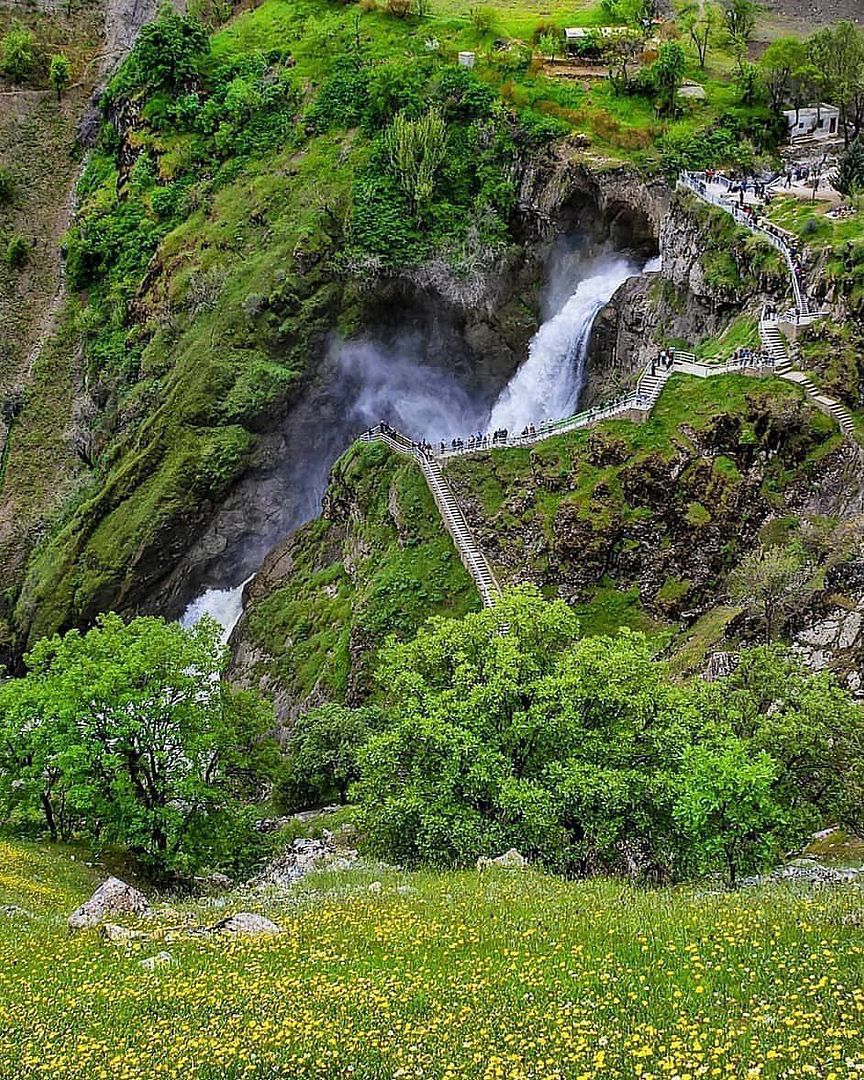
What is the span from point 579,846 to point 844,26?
73609 millimetres

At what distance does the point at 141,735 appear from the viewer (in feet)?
92.4

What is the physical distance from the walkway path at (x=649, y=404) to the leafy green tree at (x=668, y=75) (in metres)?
25.0

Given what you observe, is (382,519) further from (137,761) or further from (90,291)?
(90,291)

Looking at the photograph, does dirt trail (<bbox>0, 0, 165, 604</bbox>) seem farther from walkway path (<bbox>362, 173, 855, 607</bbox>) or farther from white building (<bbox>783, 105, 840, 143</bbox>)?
white building (<bbox>783, 105, 840, 143</bbox>)

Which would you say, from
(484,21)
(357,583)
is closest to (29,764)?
(357,583)

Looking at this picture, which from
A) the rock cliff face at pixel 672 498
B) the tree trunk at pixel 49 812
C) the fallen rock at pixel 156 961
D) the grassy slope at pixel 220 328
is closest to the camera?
the fallen rock at pixel 156 961

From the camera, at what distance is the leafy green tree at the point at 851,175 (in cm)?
5456

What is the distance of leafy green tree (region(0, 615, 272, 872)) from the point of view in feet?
90.6

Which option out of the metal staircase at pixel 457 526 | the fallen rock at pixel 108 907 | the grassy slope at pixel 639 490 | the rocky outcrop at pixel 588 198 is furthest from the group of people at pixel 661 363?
the fallen rock at pixel 108 907

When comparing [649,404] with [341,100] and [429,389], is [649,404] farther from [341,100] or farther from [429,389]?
[341,100]

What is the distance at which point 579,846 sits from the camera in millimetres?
22734

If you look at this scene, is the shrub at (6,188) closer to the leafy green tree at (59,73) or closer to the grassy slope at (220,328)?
the leafy green tree at (59,73)

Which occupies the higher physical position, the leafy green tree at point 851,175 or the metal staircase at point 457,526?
the leafy green tree at point 851,175

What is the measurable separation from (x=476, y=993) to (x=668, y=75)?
7543 centimetres
